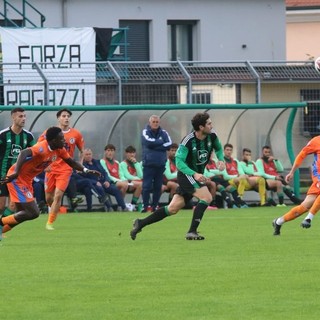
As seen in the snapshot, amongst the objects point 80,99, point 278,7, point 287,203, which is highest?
point 278,7

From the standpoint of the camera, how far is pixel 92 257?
15.2 m

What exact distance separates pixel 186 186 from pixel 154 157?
8287 millimetres

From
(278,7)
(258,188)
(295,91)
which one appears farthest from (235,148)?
(278,7)

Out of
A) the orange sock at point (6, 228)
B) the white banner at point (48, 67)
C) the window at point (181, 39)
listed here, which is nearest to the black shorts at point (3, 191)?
the orange sock at point (6, 228)

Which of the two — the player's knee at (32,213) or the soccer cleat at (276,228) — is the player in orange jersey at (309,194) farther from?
the player's knee at (32,213)

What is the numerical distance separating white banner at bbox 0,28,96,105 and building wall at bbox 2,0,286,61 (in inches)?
280

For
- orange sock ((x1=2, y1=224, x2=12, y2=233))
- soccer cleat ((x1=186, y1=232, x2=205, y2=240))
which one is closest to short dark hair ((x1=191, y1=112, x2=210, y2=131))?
soccer cleat ((x1=186, y1=232, x2=205, y2=240))

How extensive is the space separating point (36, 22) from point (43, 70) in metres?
9.58

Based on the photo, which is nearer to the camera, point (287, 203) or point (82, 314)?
point (82, 314)

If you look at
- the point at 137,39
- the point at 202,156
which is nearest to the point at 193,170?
the point at 202,156

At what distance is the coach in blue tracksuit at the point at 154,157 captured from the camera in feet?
83.6

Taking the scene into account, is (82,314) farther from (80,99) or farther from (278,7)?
(278,7)

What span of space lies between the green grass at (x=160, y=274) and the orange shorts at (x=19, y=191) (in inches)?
23.8

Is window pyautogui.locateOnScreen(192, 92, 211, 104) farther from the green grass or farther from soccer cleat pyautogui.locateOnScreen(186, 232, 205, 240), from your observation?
soccer cleat pyautogui.locateOnScreen(186, 232, 205, 240)
